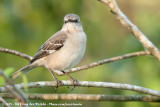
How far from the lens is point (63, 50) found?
5.15 metres

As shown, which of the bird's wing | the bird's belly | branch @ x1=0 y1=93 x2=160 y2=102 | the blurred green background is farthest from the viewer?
the bird's wing

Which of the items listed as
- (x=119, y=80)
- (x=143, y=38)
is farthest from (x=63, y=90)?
(x=143, y=38)

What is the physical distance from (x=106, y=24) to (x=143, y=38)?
4971 mm

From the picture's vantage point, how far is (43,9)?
6.12 metres

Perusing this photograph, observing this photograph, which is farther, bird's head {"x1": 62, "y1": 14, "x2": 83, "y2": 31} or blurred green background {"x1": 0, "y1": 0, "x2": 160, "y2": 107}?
bird's head {"x1": 62, "y1": 14, "x2": 83, "y2": 31}

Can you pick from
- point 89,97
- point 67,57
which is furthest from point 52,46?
point 89,97

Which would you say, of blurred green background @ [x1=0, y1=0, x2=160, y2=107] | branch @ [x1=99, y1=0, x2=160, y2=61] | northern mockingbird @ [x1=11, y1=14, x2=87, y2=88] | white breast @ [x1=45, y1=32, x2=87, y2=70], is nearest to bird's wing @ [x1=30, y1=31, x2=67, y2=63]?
northern mockingbird @ [x1=11, y1=14, x2=87, y2=88]

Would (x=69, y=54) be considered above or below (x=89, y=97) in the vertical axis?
above

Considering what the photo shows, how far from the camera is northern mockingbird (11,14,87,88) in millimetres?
5059

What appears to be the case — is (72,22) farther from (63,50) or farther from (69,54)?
(69,54)

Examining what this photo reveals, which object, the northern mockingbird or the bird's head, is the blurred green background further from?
the northern mockingbird

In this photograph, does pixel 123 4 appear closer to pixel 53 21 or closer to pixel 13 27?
pixel 53 21

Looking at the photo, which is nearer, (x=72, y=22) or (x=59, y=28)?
(x=72, y=22)

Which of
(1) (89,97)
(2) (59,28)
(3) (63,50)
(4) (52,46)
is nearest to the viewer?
(1) (89,97)
